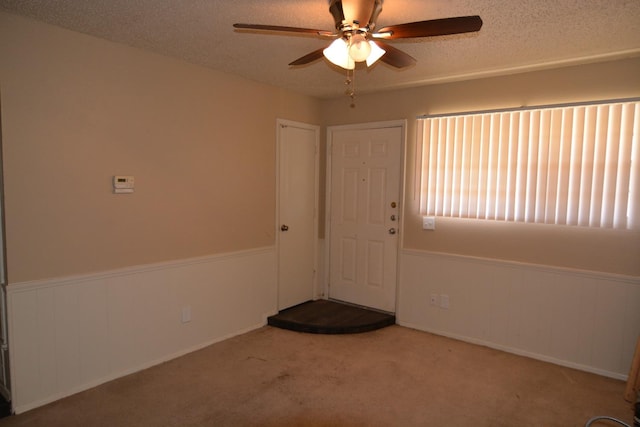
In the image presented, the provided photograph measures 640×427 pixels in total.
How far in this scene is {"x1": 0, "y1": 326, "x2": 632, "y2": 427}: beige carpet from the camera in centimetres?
251

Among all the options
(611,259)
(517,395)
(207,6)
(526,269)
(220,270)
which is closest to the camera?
(207,6)

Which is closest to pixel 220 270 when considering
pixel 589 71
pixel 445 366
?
pixel 445 366

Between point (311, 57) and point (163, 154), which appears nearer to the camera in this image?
point (311, 57)

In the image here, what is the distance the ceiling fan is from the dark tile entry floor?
2.63 meters

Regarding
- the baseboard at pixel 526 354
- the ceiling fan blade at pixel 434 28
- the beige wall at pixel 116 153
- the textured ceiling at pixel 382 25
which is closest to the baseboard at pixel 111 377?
the beige wall at pixel 116 153

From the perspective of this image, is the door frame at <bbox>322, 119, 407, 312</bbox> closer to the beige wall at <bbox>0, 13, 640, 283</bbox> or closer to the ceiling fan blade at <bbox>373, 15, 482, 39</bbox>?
the beige wall at <bbox>0, 13, 640, 283</bbox>

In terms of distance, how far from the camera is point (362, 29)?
6.40 ft

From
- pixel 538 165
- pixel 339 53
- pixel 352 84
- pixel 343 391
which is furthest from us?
pixel 352 84

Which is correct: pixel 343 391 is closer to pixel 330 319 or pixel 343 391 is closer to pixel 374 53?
pixel 330 319

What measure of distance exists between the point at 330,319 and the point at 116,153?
8.35 ft

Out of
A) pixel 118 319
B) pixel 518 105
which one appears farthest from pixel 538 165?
pixel 118 319

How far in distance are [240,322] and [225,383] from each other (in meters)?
0.99

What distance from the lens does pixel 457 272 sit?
3809 mm

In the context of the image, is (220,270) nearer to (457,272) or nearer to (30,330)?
(30,330)
